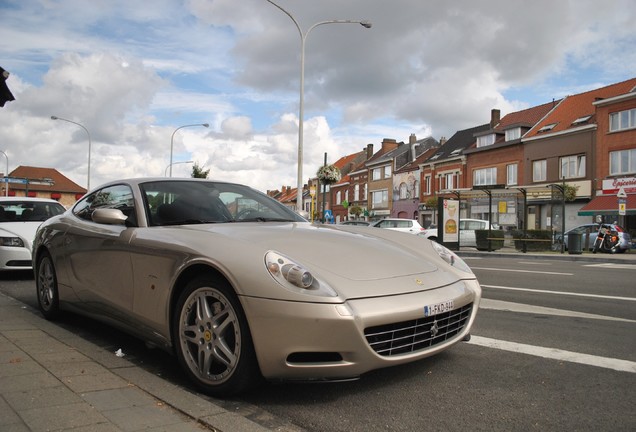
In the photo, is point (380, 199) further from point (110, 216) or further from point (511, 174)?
point (110, 216)

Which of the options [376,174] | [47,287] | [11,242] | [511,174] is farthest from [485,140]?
[47,287]

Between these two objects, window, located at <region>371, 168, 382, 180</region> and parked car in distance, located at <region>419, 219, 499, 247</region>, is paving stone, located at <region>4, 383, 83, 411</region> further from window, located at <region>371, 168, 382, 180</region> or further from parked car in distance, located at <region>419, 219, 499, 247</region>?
window, located at <region>371, 168, 382, 180</region>

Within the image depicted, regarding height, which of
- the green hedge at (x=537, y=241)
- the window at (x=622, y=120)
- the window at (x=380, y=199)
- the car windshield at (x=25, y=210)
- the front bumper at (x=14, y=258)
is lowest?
the green hedge at (x=537, y=241)

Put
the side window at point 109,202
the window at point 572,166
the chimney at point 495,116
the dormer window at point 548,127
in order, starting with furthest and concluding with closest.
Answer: the chimney at point 495,116 < the dormer window at point 548,127 < the window at point 572,166 < the side window at point 109,202

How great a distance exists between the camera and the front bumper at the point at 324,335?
2775 mm

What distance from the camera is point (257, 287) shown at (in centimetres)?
289

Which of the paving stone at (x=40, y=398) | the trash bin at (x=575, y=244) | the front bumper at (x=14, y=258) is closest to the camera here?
the paving stone at (x=40, y=398)

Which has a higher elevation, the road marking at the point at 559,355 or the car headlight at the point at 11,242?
the car headlight at the point at 11,242

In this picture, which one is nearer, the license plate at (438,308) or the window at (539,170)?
the license plate at (438,308)

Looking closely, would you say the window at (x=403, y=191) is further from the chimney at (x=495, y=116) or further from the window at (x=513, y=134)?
the window at (x=513, y=134)

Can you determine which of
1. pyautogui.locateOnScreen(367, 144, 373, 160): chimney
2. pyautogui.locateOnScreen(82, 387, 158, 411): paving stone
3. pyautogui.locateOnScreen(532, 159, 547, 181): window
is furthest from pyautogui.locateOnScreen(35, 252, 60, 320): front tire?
pyautogui.locateOnScreen(367, 144, 373, 160): chimney

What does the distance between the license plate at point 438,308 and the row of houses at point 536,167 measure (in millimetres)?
20026

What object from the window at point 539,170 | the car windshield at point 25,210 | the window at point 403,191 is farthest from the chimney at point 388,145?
the car windshield at point 25,210

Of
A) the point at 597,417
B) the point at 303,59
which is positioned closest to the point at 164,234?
the point at 597,417
